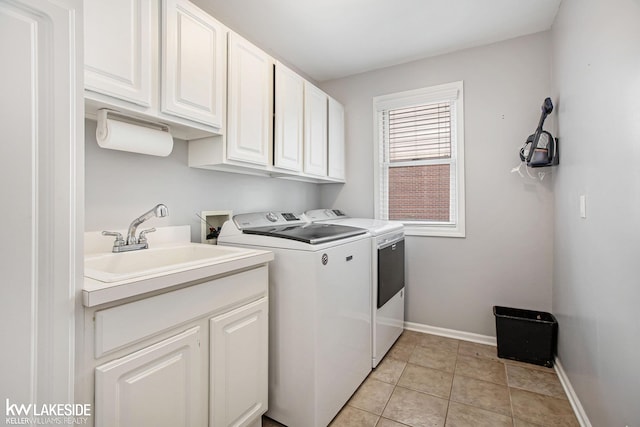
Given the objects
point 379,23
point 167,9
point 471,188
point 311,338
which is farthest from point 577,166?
point 167,9

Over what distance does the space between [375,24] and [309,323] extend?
2.13 m

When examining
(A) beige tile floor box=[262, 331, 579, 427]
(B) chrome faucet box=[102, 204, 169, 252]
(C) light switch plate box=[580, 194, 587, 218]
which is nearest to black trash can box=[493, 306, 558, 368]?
(A) beige tile floor box=[262, 331, 579, 427]

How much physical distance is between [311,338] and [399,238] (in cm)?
134

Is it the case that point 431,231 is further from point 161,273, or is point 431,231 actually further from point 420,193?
point 161,273

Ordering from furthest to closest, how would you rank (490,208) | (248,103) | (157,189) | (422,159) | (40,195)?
1. (422,159)
2. (490,208)
3. (248,103)
4. (157,189)
5. (40,195)

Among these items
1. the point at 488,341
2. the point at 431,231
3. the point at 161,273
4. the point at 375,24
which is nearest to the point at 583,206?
the point at 431,231

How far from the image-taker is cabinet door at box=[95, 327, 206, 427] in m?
0.90

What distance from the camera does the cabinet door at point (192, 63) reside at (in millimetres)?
1386

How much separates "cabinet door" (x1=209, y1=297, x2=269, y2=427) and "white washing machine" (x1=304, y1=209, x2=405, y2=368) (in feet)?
2.93

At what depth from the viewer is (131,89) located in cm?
124

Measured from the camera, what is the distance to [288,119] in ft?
7.22

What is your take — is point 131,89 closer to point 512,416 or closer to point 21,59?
point 21,59

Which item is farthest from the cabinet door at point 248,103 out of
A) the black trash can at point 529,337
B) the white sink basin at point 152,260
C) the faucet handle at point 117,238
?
the black trash can at point 529,337

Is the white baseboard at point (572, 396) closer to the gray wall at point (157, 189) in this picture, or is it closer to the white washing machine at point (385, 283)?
the white washing machine at point (385, 283)
